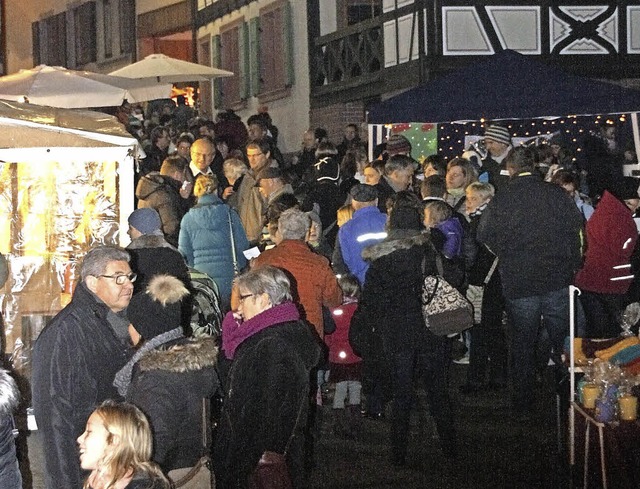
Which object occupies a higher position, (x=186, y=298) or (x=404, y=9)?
(x=404, y=9)

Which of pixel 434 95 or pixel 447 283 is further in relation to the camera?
pixel 434 95

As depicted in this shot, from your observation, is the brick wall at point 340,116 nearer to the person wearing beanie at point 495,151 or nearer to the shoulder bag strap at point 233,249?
the person wearing beanie at point 495,151

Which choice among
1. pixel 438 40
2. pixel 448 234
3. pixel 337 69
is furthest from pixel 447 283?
pixel 337 69

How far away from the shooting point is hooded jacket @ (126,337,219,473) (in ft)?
18.5

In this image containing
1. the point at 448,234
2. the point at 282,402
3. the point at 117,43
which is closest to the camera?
the point at 282,402

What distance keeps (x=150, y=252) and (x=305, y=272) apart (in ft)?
3.43

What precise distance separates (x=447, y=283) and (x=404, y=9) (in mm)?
12628

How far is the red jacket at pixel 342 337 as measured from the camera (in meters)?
10.1

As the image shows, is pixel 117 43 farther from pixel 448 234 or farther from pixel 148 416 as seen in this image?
pixel 148 416

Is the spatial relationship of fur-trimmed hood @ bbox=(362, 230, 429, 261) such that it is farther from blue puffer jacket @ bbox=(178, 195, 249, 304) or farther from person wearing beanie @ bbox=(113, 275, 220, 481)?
person wearing beanie @ bbox=(113, 275, 220, 481)

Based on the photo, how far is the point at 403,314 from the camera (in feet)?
29.9

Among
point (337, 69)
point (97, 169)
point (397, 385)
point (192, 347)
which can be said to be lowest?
point (397, 385)

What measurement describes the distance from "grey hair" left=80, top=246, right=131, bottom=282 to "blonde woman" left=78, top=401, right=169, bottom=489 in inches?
55.5

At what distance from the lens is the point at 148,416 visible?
5562mm
